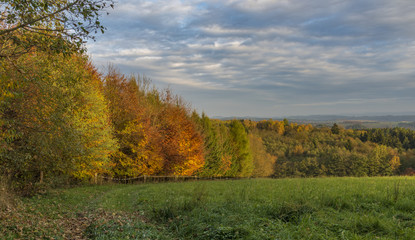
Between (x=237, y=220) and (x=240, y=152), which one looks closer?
(x=237, y=220)

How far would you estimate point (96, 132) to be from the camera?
856 inches

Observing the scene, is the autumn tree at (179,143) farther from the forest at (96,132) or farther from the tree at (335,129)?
the tree at (335,129)

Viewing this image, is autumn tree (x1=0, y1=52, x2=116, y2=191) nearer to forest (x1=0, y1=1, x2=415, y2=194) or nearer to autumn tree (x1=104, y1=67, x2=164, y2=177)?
forest (x1=0, y1=1, x2=415, y2=194)

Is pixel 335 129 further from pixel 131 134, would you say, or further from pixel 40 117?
pixel 40 117

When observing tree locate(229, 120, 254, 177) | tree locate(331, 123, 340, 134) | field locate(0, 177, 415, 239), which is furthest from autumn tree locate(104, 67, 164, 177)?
tree locate(331, 123, 340, 134)

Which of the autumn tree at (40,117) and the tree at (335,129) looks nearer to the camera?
the autumn tree at (40,117)

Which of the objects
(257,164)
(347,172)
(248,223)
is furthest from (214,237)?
(347,172)

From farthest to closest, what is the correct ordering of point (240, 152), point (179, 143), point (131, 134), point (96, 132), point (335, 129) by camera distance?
point (335, 129) < point (240, 152) < point (179, 143) < point (131, 134) < point (96, 132)

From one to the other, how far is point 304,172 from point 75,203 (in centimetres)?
7147

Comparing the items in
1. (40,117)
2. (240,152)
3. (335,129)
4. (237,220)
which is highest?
(40,117)

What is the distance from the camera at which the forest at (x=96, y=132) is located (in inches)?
352

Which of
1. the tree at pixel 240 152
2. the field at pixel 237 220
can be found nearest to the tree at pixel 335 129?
the tree at pixel 240 152

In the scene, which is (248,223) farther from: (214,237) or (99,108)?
(99,108)

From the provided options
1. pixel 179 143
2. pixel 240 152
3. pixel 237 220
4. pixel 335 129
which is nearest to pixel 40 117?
pixel 237 220
